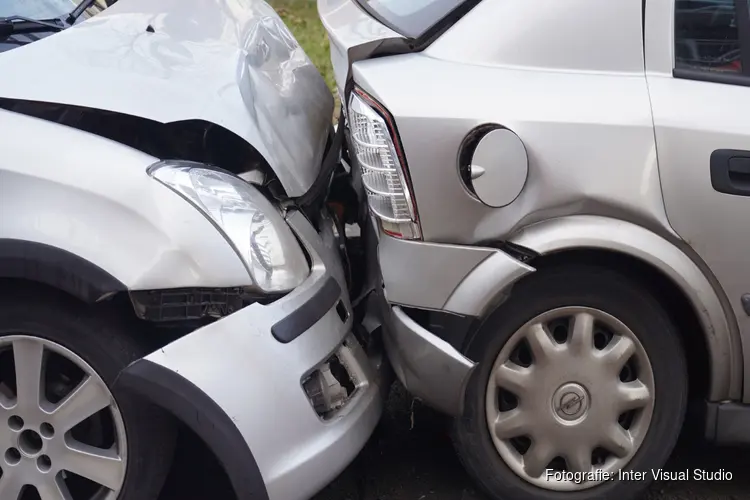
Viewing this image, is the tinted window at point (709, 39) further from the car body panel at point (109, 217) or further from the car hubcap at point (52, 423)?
the car hubcap at point (52, 423)

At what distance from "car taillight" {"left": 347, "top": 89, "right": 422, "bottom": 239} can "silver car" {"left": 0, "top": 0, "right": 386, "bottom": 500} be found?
0.30 meters

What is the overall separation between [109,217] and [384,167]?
756 mm

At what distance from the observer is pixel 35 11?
318 centimetres

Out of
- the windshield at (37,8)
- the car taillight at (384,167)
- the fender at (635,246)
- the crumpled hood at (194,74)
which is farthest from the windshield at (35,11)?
the fender at (635,246)

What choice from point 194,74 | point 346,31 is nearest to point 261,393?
point 194,74

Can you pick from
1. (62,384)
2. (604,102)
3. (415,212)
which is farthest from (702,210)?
(62,384)

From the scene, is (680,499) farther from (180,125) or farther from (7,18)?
(7,18)

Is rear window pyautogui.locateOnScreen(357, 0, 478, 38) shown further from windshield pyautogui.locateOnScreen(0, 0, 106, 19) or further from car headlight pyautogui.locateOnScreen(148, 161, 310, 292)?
windshield pyautogui.locateOnScreen(0, 0, 106, 19)

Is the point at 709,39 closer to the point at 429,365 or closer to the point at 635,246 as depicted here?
the point at 635,246

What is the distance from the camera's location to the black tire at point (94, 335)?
7.27 feet

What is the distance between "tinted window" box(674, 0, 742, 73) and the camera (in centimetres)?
239

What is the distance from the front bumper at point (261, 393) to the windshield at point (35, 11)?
4.17 feet

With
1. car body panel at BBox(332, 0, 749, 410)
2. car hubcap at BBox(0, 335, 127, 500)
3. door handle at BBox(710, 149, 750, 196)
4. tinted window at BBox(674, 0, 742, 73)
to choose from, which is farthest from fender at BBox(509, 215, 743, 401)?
car hubcap at BBox(0, 335, 127, 500)

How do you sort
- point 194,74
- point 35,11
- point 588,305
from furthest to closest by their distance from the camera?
point 35,11 → point 194,74 → point 588,305
